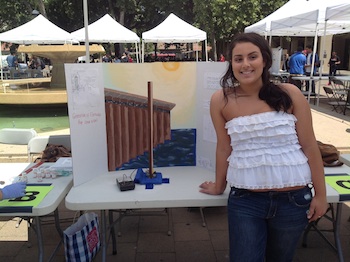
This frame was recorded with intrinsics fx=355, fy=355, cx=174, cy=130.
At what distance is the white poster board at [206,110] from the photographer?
2.53 meters

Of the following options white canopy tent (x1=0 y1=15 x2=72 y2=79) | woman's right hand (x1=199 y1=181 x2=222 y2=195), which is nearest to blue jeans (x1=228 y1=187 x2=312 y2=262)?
woman's right hand (x1=199 y1=181 x2=222 y2=195)

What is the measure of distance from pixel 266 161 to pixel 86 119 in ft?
3.93

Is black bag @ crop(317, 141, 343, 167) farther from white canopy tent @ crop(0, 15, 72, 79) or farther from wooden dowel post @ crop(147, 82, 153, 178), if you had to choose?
white canopy tent @ crop(0, 15, 72, 79)

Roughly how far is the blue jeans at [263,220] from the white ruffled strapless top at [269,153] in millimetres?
63

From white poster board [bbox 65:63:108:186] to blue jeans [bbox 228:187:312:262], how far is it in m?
1.04

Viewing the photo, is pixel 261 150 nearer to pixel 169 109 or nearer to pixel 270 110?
pixel 270 110

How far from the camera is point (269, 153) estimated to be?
1.72 m

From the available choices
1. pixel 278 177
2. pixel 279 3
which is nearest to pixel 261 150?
pixel 278 177

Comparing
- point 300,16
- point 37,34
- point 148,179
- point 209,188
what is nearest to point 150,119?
point 148,179

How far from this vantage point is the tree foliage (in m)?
22.7

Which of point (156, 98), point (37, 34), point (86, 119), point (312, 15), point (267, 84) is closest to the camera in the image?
point (267, 84)

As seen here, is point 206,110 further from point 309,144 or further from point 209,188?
point 309,144

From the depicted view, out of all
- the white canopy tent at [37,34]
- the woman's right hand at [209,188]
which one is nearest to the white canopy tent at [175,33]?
the white canopy tent at [37,34]

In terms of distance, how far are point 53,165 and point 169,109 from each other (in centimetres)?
98
